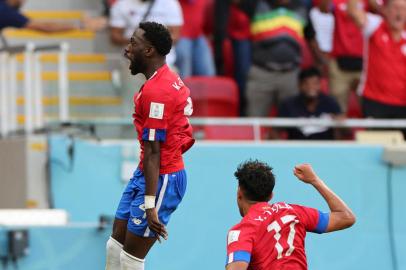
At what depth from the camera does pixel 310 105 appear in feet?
Result: 40.3

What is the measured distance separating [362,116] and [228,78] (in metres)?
1.54

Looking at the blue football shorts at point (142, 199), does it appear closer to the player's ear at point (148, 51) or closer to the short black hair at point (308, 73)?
the player's ear at point (148, 51)

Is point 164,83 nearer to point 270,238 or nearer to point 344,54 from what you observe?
point 270,238

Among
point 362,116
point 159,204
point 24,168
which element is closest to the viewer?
point 159,204

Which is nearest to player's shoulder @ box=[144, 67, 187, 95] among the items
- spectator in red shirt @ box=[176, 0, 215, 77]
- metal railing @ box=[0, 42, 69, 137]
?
metal railing @ box=[0, 42, 69, 137]

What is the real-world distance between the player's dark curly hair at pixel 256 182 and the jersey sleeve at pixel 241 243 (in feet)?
0.79

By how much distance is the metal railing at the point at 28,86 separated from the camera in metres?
11.7

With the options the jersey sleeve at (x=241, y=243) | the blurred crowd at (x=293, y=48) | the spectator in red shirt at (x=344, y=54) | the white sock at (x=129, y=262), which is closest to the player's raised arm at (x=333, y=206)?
the jersey sleeve at (x=241, y=243)

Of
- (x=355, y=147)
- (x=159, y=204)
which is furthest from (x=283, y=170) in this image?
(x=159, y=204)

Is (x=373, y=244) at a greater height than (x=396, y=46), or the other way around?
(x=396, y=46)

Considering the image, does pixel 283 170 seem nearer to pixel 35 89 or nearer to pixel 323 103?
pixel 323 103

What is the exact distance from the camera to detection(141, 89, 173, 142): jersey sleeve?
7.46 metres

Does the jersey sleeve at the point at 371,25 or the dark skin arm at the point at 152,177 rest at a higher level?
the jersey sleeve at the point at 371,25

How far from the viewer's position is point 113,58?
488 inches
